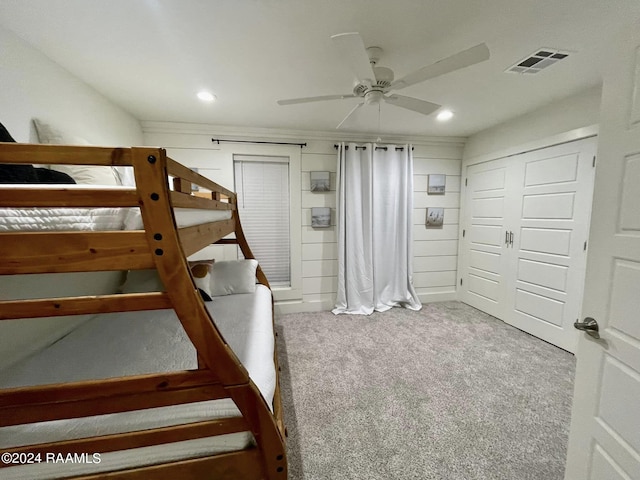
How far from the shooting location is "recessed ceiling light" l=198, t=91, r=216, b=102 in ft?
7.09

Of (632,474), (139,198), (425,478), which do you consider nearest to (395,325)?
(425,478)

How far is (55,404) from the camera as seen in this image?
0.68 meters

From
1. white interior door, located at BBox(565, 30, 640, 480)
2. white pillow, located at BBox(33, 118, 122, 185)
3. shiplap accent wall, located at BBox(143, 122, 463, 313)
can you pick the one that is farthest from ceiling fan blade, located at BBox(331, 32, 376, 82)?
shiplap accent wall, located at BBox(143, 122, 463, 313)

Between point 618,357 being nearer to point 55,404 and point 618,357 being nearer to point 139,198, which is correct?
point 139,198

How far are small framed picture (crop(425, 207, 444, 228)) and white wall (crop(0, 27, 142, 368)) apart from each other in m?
3.74

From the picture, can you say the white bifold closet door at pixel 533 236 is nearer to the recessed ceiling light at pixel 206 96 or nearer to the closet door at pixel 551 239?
the closet door at pixel 551 239

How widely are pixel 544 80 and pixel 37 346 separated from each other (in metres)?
3.82

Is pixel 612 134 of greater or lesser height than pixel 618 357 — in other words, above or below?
above

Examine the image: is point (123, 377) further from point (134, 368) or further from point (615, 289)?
point (615, 289)

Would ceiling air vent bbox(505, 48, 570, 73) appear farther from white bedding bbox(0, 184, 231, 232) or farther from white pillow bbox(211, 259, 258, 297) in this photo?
white pillow bbox(211, 259, 258, 297)

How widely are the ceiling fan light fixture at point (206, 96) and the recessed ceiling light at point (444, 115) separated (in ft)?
7.67

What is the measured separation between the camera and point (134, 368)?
1.02 meters

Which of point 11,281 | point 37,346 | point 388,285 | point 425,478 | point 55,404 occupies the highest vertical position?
point 11,281

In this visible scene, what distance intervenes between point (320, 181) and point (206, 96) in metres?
1.57
